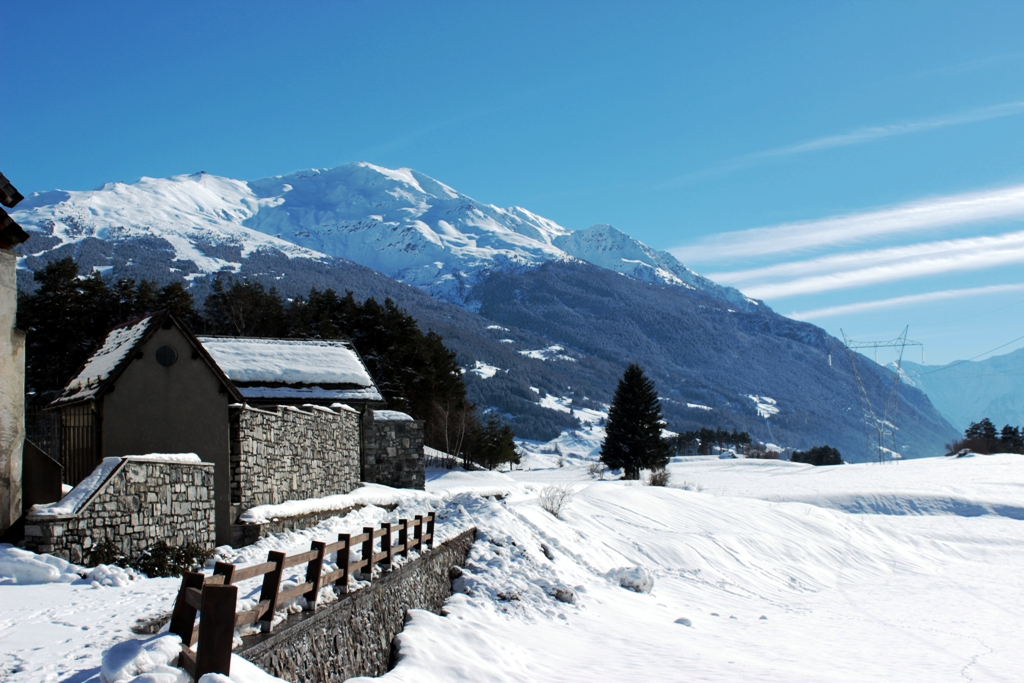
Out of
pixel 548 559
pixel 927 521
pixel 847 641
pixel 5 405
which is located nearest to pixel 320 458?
pixel 548 559

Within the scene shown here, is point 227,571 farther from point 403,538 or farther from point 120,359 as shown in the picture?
point 120,359

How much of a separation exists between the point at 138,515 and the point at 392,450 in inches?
626

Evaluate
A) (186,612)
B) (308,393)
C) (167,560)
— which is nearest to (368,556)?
(167,560)

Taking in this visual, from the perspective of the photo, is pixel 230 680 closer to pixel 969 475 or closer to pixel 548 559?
pixel 548 559

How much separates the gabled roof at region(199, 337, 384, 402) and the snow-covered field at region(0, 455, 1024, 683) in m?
5.15

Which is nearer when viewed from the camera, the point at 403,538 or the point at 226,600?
the point at 226,600

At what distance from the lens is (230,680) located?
5.94m

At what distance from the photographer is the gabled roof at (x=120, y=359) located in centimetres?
1515

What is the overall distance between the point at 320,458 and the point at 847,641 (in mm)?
12714

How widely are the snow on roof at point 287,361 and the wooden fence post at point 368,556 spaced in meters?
14.6

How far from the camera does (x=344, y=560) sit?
989cm

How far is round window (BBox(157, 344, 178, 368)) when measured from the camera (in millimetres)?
15633

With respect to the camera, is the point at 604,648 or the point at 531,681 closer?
the point at 531,681

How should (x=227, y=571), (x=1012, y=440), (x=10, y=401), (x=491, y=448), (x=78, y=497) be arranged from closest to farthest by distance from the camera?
(x=227, y=571) → (x=78, y=497) → (x=10, y=401) → (x=491, y=448) → (x=1012, y=440)
